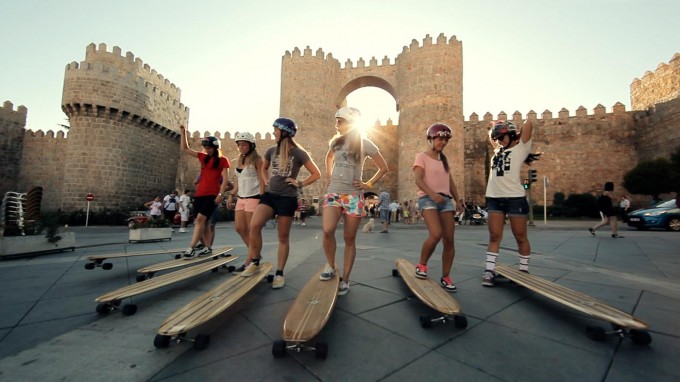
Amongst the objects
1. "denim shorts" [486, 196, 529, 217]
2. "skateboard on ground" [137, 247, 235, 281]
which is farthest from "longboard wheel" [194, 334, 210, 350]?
"denim shorts" [486, 196, 529, 217]

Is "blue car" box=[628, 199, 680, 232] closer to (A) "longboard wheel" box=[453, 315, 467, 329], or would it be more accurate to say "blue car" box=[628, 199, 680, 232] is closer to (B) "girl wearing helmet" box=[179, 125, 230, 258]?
(A) "longboard wheel" box=[453, 315, 467, 329]

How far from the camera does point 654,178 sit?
65.4ft

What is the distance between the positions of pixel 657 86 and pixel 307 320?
40.9 meters

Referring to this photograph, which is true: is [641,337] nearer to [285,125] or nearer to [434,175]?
[434,175]

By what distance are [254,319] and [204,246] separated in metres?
2.87

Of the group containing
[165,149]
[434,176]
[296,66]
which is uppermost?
[296,66]

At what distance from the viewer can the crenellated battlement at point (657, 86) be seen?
965 inches

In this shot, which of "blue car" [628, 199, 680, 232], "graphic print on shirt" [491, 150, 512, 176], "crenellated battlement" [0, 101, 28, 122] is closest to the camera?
"graphic print on shirt" [491, 150, 512, 176]

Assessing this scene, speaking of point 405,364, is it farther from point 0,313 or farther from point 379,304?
point 0,313

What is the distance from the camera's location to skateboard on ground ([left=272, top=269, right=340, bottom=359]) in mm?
1520

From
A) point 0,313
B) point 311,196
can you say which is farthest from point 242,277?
point 311,196

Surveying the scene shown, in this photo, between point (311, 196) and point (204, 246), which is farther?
point (311, 196)

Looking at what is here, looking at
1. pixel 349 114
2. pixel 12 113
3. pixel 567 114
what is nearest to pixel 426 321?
pixel 349 114

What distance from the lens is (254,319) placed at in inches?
84.0
